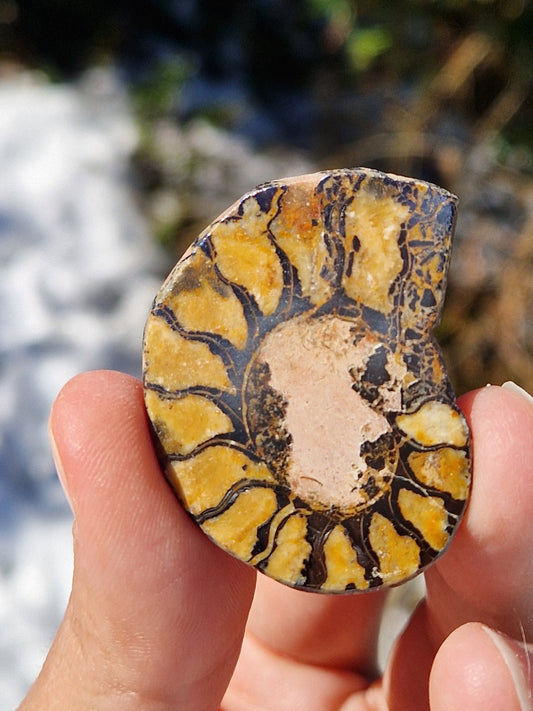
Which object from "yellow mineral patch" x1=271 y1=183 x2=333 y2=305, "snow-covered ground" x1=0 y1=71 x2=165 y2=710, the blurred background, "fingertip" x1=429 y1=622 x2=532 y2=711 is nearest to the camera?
"fingertip" x1=429 y1=622 x2=532 y2=711

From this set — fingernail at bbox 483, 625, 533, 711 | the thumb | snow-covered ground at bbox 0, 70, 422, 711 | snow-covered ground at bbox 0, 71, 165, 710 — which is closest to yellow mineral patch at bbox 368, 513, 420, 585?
fingernail at bbox 483, 625, 533, 711

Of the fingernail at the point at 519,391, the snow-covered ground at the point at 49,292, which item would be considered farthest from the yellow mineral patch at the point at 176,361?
the snow-covered ground at the point at 49,292

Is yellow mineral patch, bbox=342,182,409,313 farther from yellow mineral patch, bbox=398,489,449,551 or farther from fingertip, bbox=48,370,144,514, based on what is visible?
fingertip, bbox=48,370,144,514

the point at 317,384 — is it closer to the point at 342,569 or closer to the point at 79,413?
the point at 342,569

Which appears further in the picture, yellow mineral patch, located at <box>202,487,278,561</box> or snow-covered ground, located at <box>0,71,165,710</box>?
snow-covered ground, located at <box>0,71,165,710</box>

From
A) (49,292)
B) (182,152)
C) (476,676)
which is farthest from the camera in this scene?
(182,152)

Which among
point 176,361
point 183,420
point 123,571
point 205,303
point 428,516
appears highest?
point 205,303

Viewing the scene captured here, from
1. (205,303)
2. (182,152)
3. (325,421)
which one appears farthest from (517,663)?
(182,152)
